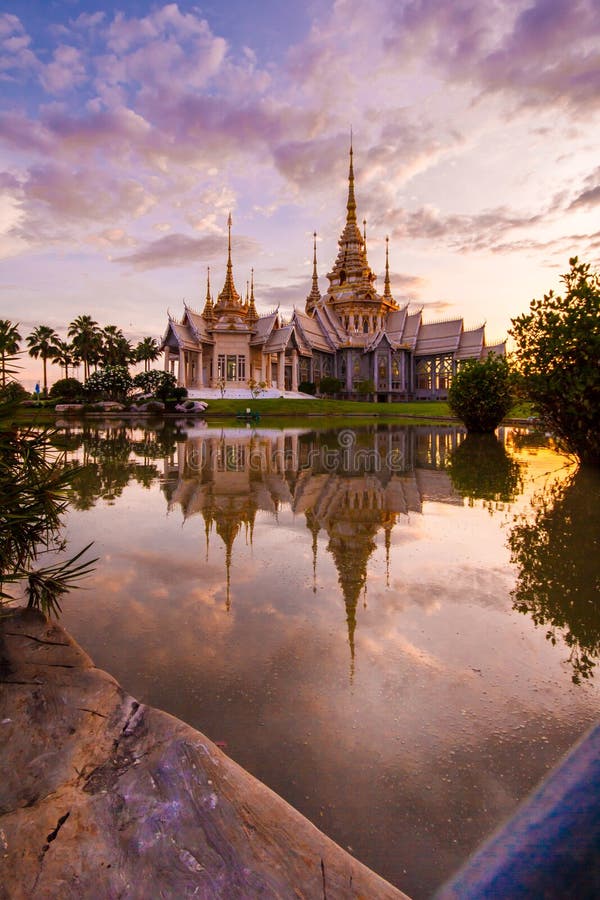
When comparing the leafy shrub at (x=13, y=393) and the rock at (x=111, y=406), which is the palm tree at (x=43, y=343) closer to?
the rock at (x=111, y=406)

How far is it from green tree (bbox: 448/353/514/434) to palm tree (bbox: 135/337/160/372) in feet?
155

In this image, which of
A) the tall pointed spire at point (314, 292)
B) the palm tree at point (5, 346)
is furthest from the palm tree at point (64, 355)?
the palm tree at point (5, 346)

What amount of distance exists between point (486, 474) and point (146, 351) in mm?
56413

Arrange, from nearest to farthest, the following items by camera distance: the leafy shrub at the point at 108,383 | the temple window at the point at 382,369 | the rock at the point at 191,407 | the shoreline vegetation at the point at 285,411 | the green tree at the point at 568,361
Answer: the green tree at the point at 568,361 < the shoreline vegetation at the point at 285,411 < the rock at the point at 191,407 < the leafy shrub at the point at 108,383 < the temple window at the point at 382,369

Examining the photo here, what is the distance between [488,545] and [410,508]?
194 centimetres

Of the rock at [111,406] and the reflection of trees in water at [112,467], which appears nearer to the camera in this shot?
the reflection of trees in water at [112,467]

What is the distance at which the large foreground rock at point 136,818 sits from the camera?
1.32m

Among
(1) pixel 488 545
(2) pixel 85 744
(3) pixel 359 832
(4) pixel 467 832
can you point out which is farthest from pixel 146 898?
(1) pixel 488 545

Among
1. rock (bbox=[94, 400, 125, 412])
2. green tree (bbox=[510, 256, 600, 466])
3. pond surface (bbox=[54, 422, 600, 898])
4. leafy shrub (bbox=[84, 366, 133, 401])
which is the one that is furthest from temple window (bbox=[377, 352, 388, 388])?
pond surface (bbox=[54, 422, 600, 898])

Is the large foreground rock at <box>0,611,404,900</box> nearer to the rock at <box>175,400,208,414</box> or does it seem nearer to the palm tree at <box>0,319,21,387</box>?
the palm tree at <box>0,319,21,387</box>

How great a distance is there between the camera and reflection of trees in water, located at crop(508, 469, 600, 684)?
3.52m

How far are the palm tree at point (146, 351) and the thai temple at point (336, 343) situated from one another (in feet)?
16.9

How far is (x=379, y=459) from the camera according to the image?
1359cm

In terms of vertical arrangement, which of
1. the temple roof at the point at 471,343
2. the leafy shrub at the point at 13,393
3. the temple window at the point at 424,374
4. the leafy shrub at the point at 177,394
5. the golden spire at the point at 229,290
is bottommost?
Answer: the leafy shrub at the point at 13,393
